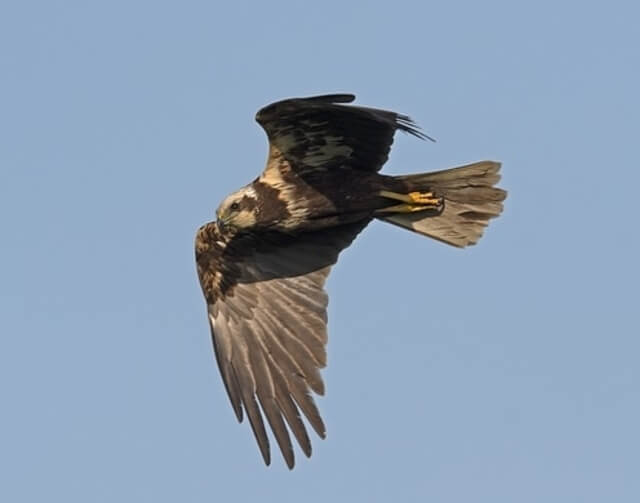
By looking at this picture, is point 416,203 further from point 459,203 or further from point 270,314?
point 270,314

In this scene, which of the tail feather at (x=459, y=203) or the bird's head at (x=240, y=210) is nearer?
the tail feather at (x=459, y=203)

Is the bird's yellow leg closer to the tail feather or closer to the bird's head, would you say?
the tail feather

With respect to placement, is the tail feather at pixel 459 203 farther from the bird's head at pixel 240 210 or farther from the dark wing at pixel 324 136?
the bird's head at pixel 240 210

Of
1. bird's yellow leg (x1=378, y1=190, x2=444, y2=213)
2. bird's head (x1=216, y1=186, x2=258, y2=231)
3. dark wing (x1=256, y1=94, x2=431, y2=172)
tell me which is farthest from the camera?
bird's head (x1=216, y1=186, x2=258, y2=231)

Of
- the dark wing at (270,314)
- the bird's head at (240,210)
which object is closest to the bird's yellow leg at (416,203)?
the dark wing at (270,314)

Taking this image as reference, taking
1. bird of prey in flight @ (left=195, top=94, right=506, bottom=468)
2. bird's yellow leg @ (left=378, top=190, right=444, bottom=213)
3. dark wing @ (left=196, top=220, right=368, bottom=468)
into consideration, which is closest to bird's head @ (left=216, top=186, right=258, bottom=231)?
bird of prey in flight @ (left=195, top=94, right=506, bottom=468)

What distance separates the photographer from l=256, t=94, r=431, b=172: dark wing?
12938 mm

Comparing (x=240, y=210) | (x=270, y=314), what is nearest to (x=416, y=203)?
(x=240, y=210)

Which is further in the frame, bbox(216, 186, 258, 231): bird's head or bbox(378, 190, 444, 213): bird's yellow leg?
bbox(216, 186, 258, 231): bird's head

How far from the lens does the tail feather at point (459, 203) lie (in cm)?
1337

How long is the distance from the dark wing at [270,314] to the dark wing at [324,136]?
0.69 m

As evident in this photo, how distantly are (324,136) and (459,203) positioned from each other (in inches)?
49.1

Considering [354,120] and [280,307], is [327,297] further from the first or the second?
[354,120]

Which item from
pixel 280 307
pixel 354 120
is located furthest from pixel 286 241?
pixel 354 120
